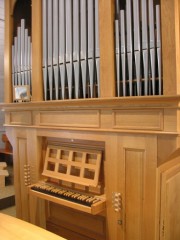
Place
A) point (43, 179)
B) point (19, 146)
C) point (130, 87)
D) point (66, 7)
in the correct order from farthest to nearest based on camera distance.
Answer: point (19, 146) → point (43, 179) → point (66, 7) → point (130, 87)

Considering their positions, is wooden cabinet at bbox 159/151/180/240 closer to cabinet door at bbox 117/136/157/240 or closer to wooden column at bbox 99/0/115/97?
cabinet door at bbox 117/136/157/240

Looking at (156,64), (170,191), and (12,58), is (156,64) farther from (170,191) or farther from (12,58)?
(12,58)

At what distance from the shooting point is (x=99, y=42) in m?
2.70

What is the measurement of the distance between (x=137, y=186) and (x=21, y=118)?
1.90m

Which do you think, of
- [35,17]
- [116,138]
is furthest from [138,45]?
[35,17]

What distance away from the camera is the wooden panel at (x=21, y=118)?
353cm

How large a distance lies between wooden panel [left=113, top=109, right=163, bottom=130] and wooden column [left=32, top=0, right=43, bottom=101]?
119cm

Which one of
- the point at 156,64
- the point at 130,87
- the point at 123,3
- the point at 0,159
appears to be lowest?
the point at 0,159

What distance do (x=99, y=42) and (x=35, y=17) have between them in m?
1.13

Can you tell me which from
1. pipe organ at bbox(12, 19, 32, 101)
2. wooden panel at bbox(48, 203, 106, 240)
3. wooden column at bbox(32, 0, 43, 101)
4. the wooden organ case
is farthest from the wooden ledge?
wooden panel at bbox(48, 203, 106, 240)

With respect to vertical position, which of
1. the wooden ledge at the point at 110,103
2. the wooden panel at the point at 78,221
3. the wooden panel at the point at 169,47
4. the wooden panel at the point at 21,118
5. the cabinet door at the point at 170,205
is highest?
the wooden panel at the point at 169,47

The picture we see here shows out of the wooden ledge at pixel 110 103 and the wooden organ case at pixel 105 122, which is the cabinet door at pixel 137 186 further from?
the wooden ledge at pixel 110 103

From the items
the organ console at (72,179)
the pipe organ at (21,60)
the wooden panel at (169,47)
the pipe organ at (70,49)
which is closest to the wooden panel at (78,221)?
the organ console at (72,179)

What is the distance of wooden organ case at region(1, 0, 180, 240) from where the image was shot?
2.34 m
